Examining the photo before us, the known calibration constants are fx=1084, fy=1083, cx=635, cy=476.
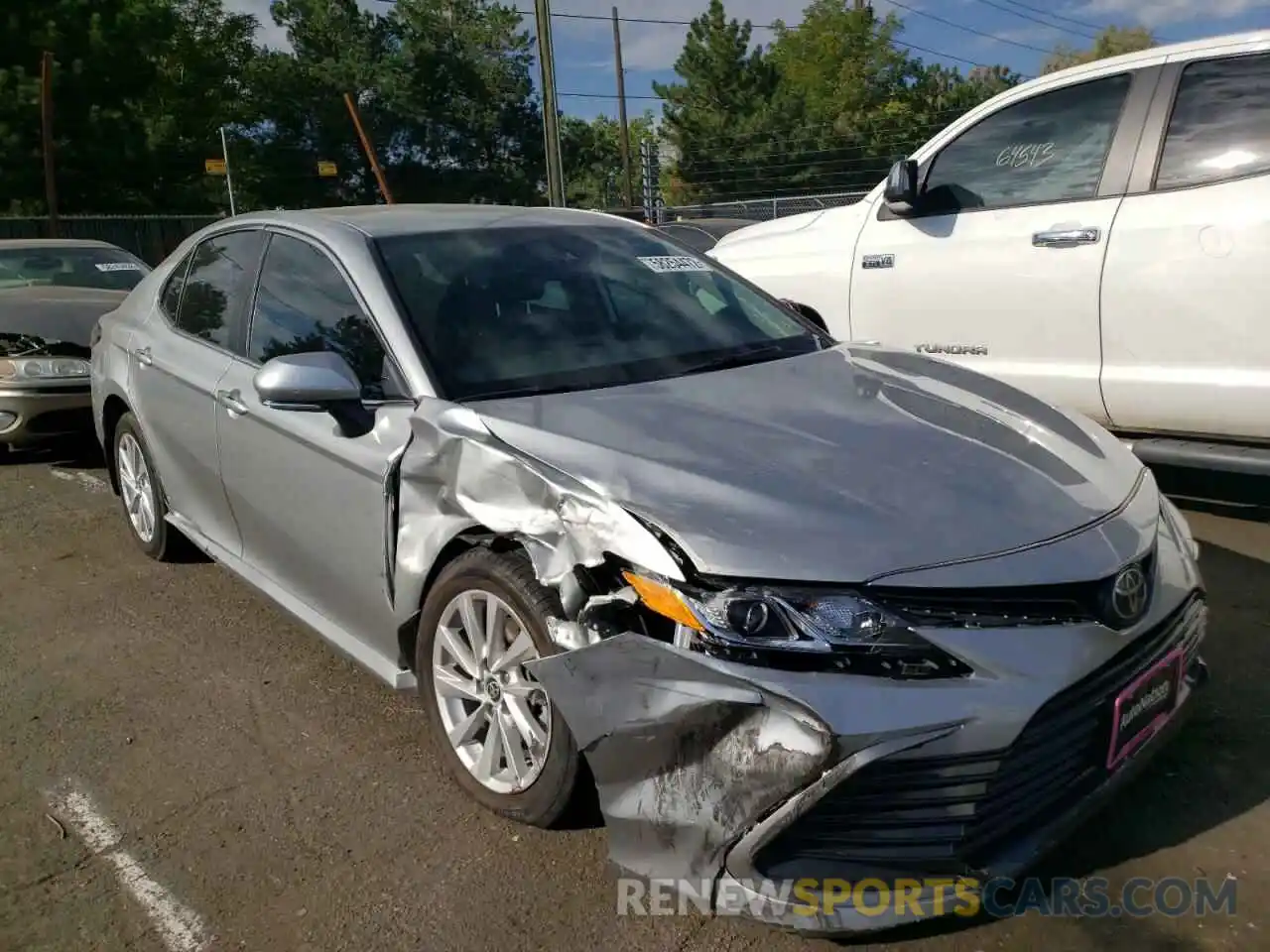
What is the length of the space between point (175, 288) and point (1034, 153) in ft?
12.5

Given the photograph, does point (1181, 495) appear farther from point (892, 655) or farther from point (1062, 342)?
point (892, 655)

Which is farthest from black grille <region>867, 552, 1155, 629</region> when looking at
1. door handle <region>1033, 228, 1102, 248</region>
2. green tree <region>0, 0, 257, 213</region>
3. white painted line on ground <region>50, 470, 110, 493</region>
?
green tree <region>0, 0, 257, 213</region>

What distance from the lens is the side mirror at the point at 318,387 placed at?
2891 millimetres

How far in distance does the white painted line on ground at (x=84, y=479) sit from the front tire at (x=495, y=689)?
4.44 meters

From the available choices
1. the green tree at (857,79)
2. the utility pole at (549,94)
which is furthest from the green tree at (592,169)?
the utility pole at (549,94)

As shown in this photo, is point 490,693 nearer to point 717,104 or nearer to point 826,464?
point 826,464

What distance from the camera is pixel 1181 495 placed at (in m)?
5.00

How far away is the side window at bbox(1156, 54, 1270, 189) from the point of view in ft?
13.6

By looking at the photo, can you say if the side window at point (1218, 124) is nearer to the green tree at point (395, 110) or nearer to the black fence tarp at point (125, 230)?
the black fence tarp at point (125, 230)

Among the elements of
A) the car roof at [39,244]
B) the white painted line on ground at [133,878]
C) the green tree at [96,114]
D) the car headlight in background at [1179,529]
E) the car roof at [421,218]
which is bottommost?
the white painted line on ground at [133,878]

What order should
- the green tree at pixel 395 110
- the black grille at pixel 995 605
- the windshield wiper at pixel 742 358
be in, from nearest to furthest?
the black grille at pixel 995 605, the windshield wiper at pixel 742 358, the green tree at pixel 395 110

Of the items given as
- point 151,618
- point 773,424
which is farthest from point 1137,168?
point 151,618

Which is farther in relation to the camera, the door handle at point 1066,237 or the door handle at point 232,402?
the door handle at point 1066,237

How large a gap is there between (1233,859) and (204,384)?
346cm
